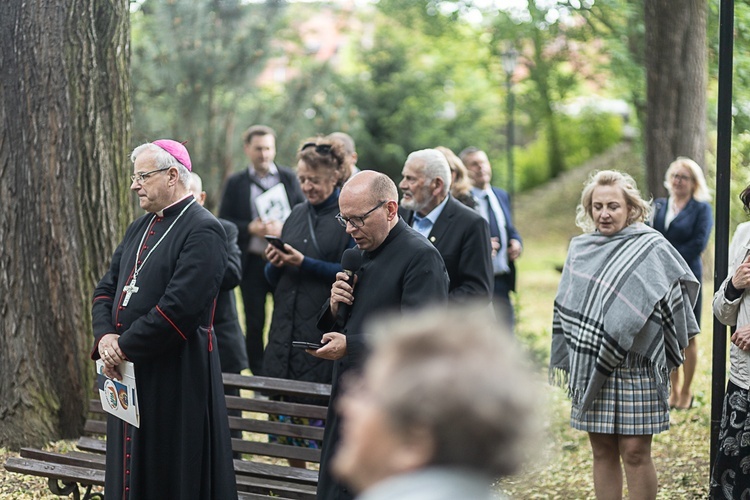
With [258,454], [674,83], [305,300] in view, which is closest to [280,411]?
[258,454]

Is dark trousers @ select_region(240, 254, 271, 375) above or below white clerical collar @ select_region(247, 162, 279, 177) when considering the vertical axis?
below

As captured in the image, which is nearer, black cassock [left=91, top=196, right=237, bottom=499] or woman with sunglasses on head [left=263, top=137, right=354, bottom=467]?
black cassock [left=91, top=196, right=237, bottom=499]

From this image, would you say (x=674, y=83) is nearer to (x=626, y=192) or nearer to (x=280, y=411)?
(x=626, y=192)

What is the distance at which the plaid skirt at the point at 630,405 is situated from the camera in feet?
17.6

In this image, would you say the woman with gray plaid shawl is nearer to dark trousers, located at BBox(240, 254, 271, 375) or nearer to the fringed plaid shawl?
the fringed plaid shawl

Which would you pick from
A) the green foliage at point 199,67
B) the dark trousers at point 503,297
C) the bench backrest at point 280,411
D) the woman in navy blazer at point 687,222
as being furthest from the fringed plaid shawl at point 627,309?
the green foliage at point 199,67

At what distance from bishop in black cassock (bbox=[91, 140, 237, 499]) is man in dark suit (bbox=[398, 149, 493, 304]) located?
58.6 inches

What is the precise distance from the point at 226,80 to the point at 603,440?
41.2 feet

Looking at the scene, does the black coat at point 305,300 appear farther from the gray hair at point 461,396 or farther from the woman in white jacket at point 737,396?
the gray hair at point 461,396

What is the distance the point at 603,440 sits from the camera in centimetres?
556

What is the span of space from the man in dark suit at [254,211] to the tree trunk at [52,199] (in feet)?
5.01

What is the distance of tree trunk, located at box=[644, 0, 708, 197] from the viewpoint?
44.1 ft

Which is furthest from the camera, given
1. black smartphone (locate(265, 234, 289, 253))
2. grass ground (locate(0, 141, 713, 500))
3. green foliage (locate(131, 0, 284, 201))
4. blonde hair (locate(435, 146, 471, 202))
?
green foliage (locate(131, 0, 284, 201))

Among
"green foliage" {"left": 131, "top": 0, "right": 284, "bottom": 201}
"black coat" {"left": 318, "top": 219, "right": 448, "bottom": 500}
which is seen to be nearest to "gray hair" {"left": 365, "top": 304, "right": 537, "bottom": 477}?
"black coat" {"left": 318, "top": 219, "right": 448, "bottom": 500}
